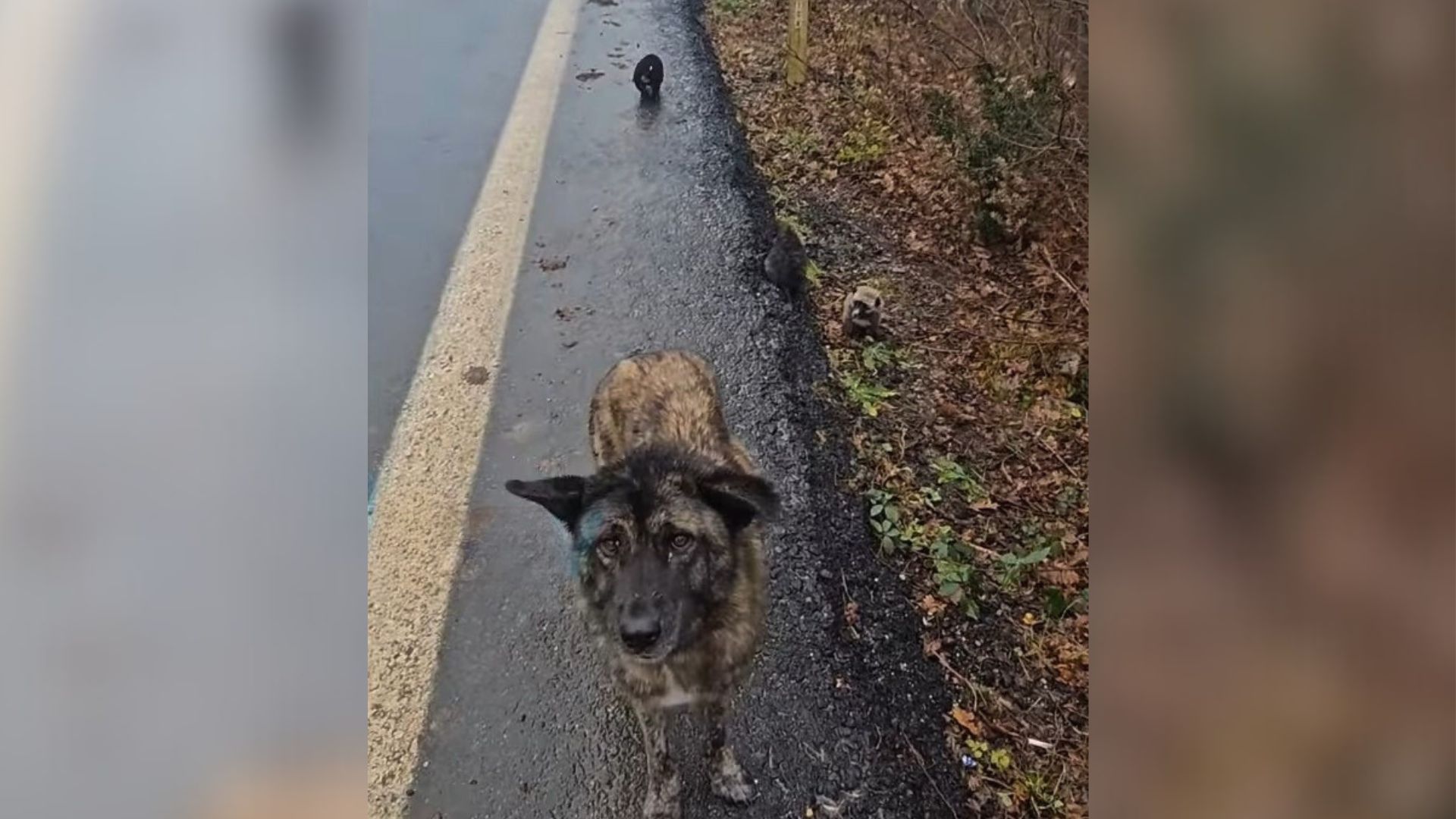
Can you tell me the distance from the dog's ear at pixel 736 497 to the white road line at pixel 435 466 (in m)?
0.85

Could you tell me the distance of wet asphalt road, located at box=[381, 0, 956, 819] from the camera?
2395 mm

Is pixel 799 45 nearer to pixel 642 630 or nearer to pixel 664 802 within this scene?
pixel 642 630

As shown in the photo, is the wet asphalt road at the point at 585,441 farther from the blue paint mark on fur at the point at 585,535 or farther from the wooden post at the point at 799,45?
the wooden post at the point at 799,45

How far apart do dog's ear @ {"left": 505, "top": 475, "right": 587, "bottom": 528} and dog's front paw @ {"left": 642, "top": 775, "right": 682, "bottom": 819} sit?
706mm

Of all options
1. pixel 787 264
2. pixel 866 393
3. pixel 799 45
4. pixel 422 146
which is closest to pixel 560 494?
pixel 866 393

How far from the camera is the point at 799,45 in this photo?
5227 mm

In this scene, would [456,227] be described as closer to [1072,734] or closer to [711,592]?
[711,592]

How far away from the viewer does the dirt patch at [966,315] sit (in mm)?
2457
